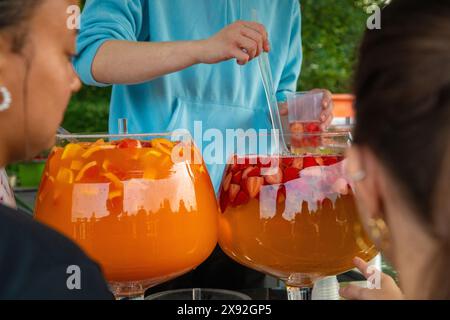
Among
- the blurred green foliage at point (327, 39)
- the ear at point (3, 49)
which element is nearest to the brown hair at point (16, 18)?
the ear at point (3, 49)

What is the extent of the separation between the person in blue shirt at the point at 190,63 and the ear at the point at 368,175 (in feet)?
1.39

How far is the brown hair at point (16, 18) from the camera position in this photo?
59cm

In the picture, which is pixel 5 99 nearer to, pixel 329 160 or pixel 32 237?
pixel 32 237

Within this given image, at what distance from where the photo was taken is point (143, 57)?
1008 mm

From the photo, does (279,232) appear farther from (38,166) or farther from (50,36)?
(38,166)

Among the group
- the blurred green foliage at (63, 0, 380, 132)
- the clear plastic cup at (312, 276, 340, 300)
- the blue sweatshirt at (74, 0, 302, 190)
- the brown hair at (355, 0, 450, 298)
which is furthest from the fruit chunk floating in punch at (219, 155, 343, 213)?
the blurred green foliage at (63, 0, 380, 132)

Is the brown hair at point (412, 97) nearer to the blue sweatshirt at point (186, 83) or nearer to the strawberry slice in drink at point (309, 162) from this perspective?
the strawberry slice in drink at point (309, 162)

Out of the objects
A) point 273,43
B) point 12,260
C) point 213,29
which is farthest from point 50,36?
point 273,43

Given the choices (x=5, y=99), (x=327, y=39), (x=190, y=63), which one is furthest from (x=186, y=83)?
(x=327, y=39)

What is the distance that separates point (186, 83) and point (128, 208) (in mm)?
518

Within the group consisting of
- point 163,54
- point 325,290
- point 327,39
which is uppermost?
point 327,39
